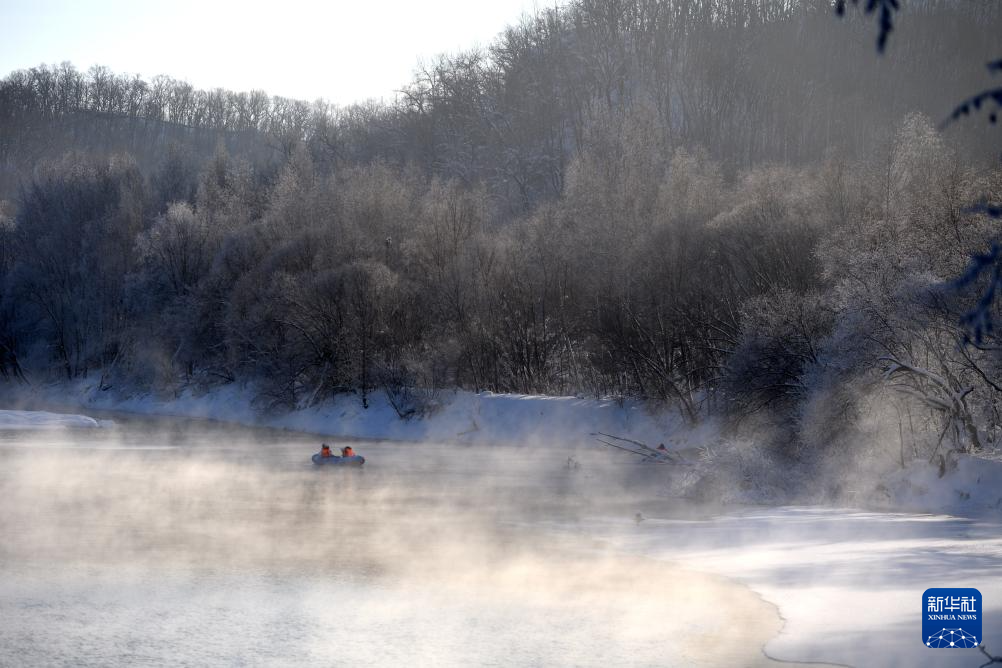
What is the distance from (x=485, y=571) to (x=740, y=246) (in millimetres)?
23242

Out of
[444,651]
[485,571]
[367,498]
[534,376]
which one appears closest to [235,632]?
[444,651]

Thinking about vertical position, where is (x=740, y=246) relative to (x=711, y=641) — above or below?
above

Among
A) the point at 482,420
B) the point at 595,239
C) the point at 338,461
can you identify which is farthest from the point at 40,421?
the point at 595,239

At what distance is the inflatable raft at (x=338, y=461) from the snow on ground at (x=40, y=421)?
2060 centimetres

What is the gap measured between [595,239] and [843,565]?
97.0ft

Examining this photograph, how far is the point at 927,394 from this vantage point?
75.7 feet

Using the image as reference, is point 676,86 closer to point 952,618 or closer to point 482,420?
point 482,420

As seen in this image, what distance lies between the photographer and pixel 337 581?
15.4 m

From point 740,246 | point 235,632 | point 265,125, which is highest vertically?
point 265,125

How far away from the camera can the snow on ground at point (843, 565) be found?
1130 centimetres

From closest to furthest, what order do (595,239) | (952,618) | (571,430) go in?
(952,618) < (571,430) < (595,239)

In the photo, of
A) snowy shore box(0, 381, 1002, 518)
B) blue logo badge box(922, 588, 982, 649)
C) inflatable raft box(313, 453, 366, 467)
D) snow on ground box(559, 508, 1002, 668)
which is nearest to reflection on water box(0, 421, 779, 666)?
snow on ground box(559, 508, 1002, 668)

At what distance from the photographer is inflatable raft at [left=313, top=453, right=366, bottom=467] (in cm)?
3209

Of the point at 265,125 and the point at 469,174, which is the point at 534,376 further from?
the point at 265,125
